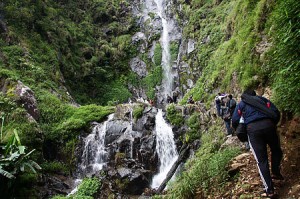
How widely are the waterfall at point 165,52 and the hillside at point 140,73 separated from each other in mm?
165

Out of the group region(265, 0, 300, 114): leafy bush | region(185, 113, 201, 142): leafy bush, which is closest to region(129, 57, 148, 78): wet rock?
region(185, 113, 201, 142): leafy bush

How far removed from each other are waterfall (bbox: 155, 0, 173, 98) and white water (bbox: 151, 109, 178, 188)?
970 cm

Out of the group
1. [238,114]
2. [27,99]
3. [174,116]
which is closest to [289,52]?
[238,114]

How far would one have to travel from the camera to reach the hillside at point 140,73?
571 cm

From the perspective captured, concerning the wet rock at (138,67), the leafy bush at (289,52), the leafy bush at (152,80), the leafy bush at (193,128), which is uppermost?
the wet rock at (138,67)

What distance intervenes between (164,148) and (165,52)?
47.6 ft

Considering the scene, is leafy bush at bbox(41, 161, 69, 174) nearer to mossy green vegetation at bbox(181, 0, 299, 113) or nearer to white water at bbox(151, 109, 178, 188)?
white water at bbox(151, 109, 178, 188)

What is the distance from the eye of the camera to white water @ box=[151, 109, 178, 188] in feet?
47.5

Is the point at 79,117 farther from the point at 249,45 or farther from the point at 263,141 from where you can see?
the point at 263,141

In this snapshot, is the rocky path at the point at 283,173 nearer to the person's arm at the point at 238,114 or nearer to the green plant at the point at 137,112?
the person's arm at the point at 238,114

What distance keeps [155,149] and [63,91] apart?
8.26 metres

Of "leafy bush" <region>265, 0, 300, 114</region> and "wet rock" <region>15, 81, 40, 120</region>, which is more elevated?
"wet rock" <region>15, 81, 40, 120</region>

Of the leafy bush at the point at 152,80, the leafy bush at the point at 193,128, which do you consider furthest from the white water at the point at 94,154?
the leafy bush at the point at 152,80

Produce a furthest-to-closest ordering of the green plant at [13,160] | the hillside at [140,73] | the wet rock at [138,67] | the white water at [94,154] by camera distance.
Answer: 1. the wet rock at [138,67]
2. the white water at [94,154]
3. the green plant at [13,160]
4. the hillside at [140,73]
